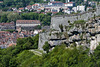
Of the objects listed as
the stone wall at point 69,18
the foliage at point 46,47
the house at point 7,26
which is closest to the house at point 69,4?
the house at point 7,26

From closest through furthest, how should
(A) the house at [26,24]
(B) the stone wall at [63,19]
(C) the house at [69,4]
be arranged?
(B) the stone wall at [63,19], (A) the house at [26,24], (C) the house at [69,4]

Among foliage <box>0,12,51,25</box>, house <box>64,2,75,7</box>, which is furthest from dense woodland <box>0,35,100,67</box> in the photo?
house <box>64,2,75,7</box>

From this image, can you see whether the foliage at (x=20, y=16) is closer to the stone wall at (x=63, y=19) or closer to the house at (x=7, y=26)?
the house at (x=7, y=26)

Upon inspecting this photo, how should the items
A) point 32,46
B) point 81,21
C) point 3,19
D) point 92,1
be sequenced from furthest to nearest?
point 92,1 → point 3,19 → point 32,46 → point 81,21

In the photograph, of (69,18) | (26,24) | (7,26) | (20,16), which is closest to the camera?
(69,18)

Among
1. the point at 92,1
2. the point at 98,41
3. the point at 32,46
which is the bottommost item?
the point at 92,1

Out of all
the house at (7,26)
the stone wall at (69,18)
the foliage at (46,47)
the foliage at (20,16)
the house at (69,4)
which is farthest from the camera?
the house at (69,4)

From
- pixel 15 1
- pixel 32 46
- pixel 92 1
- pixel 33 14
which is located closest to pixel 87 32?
pixel 32 46

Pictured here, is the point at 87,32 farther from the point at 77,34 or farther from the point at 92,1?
the point at 92,1

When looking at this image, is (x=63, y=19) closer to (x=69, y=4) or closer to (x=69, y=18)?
(x=69, y=18)

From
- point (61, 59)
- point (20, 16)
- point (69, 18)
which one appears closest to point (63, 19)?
point (69, 18)

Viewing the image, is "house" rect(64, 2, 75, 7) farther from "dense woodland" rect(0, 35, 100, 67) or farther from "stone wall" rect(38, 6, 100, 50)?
"dense woodland" rect(0, 35, 100, 67)
